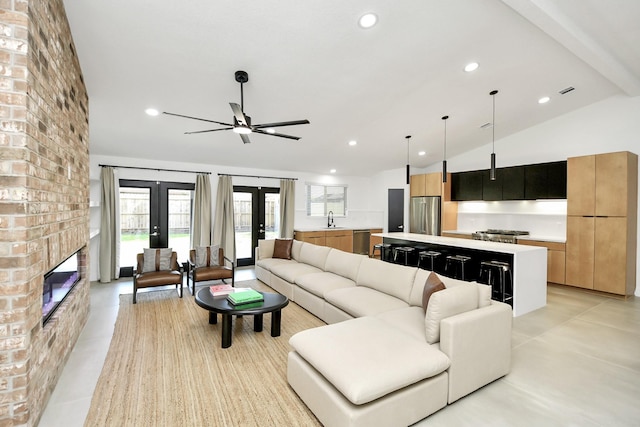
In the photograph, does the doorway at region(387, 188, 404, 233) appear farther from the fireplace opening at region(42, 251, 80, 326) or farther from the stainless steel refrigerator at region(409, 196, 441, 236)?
the fireplace opening at region(42, 251, 80, 326)

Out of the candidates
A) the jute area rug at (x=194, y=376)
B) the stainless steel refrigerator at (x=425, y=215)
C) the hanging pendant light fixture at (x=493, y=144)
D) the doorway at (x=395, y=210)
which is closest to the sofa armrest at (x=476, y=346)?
the jute area rug at (x=194, y=376)

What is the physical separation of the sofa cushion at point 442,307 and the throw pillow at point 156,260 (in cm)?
449

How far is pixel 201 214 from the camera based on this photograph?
675 cm

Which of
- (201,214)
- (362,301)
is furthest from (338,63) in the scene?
(201,214)

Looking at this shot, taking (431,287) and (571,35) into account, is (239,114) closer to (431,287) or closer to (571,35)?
(431,287)

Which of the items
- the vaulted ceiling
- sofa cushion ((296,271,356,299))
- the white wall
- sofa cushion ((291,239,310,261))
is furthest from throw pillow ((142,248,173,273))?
the white wall

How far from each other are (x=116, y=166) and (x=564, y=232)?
898cm

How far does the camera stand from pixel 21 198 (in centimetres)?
185

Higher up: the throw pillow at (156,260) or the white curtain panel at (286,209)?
the white curtain panel at (286,209)

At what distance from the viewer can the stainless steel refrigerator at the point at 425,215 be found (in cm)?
793

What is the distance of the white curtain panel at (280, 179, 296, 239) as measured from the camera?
7938 mm

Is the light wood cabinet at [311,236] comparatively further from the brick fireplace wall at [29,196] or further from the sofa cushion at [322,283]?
the brick fireplace wall at [29,196]

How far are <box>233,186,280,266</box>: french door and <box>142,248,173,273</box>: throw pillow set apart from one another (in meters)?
2.27

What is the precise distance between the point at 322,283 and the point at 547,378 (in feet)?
8.23
